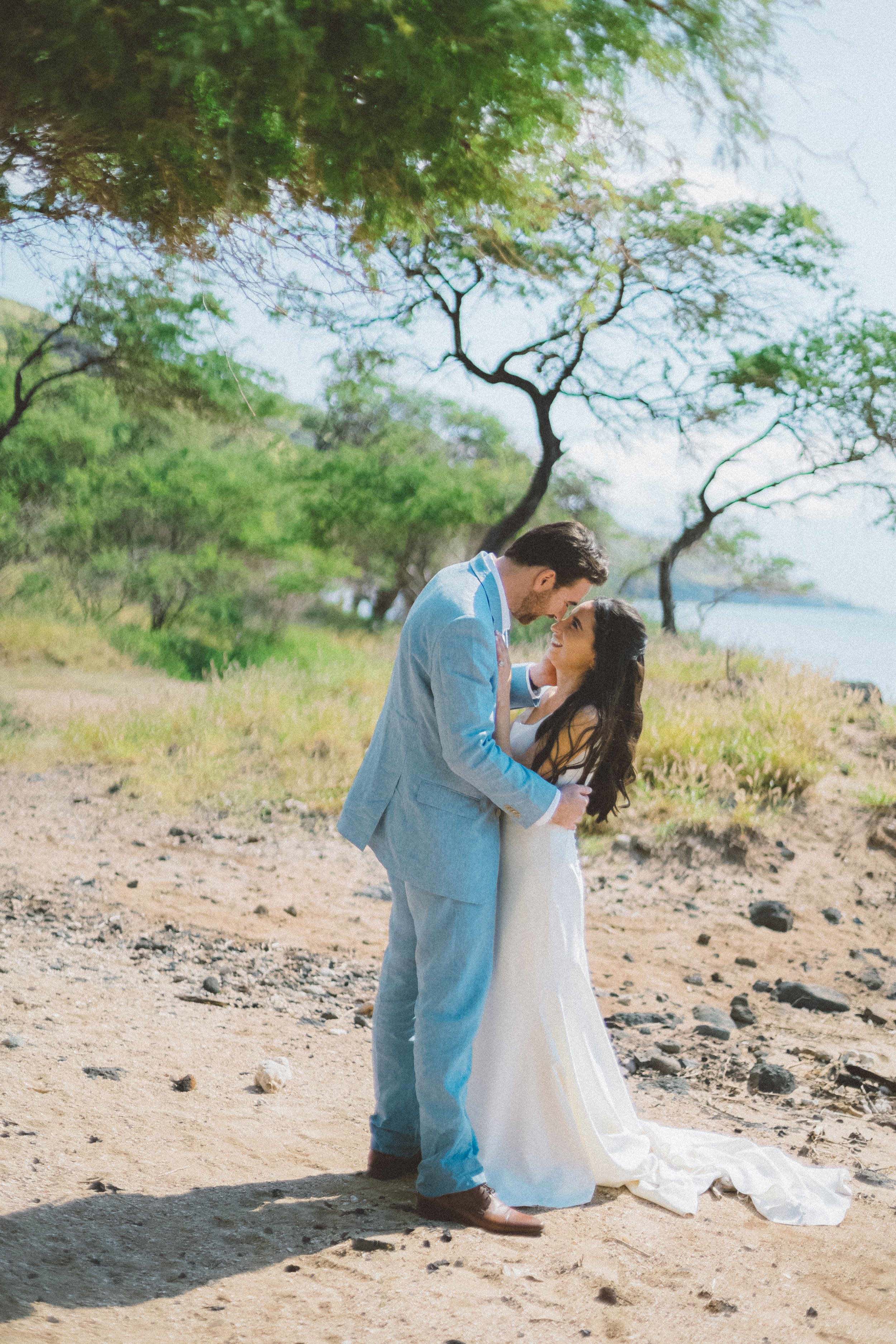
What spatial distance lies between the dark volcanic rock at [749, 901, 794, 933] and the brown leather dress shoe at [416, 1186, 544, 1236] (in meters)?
4.67

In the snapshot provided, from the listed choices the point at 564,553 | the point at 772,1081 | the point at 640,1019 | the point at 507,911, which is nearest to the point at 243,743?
the point at 640,1019

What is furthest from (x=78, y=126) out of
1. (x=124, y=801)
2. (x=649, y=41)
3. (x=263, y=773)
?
(x=263, y=773)

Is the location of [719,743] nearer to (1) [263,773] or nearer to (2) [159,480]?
(1) [263,773]

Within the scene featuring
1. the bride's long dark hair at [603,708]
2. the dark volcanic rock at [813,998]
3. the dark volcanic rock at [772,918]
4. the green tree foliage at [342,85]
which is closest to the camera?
the green tree foliage at [342,85]

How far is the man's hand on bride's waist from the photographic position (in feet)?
10.5

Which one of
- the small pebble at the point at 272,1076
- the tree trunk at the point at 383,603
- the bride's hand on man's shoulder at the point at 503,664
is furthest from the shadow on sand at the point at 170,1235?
the tree trunk at the point at 383,603

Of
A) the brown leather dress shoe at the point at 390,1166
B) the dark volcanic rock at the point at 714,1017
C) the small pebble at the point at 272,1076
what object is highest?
the dark volcanic rock at the point at 714,1017

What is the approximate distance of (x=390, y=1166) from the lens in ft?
11.6

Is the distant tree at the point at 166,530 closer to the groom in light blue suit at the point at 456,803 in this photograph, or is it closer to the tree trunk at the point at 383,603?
the tree trunk at the point at 383,603

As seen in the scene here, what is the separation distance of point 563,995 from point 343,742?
22.4 feet

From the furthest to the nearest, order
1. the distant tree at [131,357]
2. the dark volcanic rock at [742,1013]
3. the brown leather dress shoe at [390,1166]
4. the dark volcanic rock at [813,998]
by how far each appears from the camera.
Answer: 1. the distant tree at [131,357]
2. the dark volcanic rock at [813,998]
3. the dark volcanic rock at [742,1013]
4. the brown leather dress shoe at [390,1166]

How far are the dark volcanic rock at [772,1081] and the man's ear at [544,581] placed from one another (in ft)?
9.31

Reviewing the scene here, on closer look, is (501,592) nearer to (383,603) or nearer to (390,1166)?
(390,1166)

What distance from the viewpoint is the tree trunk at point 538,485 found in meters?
13.6
